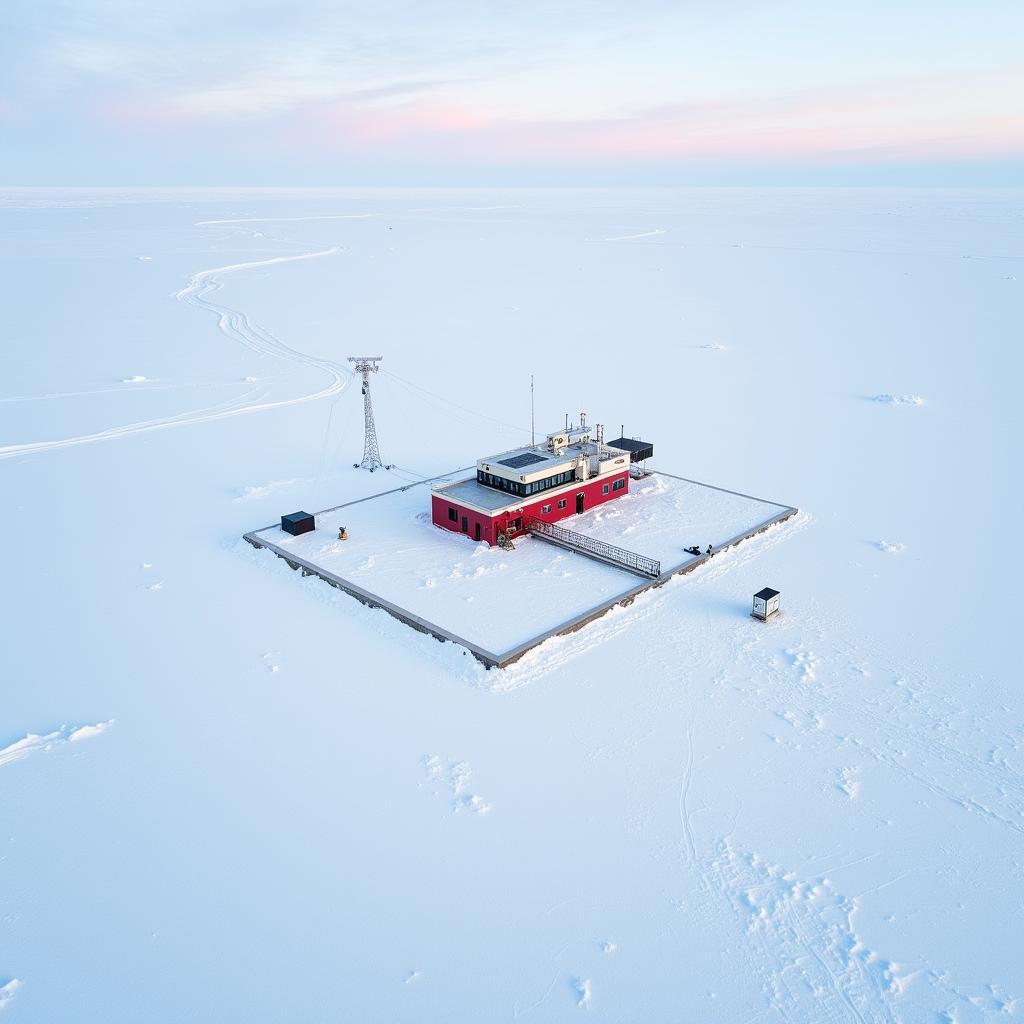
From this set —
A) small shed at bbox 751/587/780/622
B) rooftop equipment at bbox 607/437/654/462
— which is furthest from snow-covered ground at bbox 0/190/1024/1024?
rooftop equipment at bbox 607/437/654/462

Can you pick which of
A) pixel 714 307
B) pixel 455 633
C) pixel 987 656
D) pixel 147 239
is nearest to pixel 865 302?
pixel 714 307

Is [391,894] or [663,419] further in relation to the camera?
[663,419]

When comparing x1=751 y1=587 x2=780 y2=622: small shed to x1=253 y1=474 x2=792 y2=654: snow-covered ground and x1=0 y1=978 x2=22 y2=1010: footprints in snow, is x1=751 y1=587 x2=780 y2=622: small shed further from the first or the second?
x1=0 y1=978 x2=22 y2=1010: footprints in snow

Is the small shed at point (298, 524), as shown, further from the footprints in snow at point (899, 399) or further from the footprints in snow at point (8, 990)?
the footprints in snow at point (899, 399)

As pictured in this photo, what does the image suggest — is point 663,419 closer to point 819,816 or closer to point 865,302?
point 819,816

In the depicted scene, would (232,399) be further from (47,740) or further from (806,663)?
(806,663)

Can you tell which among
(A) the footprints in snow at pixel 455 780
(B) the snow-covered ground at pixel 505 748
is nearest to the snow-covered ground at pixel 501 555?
(B) the snow-covered ground at pixel 505 748

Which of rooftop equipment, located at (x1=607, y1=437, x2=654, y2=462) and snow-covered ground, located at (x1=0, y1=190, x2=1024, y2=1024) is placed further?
rooftop equipment, located at (x1=607, y1=437, x2=654, y2=462)
